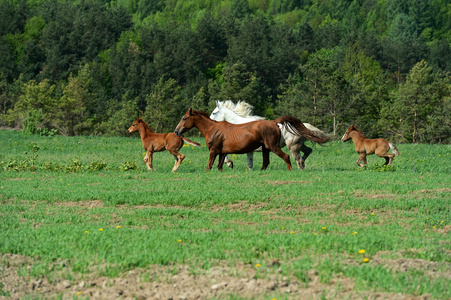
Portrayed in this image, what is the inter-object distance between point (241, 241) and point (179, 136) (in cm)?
1024

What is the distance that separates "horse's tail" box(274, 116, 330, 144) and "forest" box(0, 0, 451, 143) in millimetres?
41905

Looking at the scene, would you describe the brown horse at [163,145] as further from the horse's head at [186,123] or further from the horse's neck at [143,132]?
the horse's head at [186,123]

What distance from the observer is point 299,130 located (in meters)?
16.9

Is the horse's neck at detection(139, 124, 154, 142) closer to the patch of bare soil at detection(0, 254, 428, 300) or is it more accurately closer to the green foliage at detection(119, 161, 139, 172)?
the green foliage at detection(119, 161, 139, 172)

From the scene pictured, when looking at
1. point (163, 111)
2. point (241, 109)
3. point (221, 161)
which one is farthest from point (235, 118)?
point (163, 111)

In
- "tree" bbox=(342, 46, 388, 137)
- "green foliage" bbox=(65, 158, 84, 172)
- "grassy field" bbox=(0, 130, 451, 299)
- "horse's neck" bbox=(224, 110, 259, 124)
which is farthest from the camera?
"tree" bbox=(342, 46, 388, 137)

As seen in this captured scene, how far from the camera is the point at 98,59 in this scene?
10856 centimetres

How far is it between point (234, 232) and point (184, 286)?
2.37 metres

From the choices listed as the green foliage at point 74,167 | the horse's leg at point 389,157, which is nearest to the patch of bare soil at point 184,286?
the green foliage at point 74,167

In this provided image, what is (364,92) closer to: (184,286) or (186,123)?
(186,123)

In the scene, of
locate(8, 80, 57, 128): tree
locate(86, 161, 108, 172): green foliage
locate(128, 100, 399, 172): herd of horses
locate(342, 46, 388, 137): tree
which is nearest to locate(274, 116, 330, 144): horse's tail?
locate(128, 100, 399, 172): herd of horses

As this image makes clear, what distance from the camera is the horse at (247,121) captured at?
17.1m

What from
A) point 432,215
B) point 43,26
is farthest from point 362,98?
point 43,26

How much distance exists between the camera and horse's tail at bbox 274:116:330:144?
1678 cm
